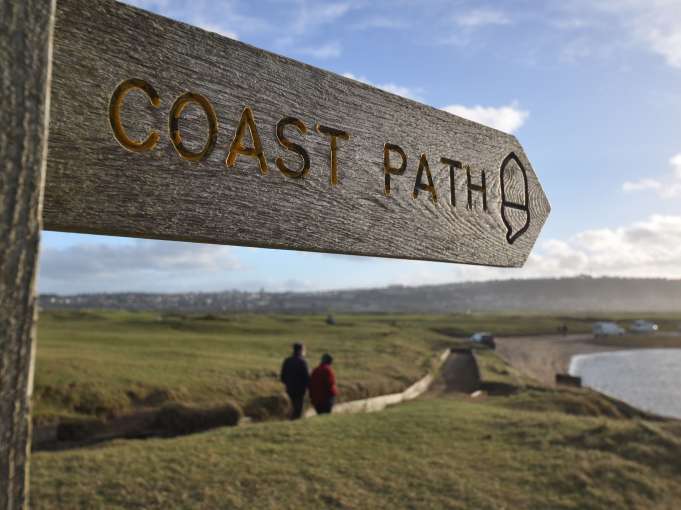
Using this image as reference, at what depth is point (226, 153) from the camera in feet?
4.32

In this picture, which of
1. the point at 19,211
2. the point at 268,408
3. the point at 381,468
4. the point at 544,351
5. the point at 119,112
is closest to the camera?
the point at 19,211

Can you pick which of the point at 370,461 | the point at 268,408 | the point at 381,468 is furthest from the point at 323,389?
the point at 381,468

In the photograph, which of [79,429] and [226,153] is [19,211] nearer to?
[226,153]

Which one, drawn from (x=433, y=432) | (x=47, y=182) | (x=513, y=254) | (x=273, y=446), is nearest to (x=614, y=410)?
(x=433, y=432)

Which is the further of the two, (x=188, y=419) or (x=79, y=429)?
(x=79, y=429)

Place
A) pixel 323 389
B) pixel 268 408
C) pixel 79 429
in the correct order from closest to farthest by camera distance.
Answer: pixel 79 429, pixel 323 389, pixel 268 408

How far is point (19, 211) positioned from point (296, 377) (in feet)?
39.5

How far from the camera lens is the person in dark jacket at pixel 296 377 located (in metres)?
12.5

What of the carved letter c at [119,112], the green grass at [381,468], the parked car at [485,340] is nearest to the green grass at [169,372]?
the green grass at [381,468]

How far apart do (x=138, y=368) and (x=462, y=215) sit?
15905 mm

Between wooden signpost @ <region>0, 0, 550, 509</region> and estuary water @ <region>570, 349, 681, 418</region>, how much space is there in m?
28.6

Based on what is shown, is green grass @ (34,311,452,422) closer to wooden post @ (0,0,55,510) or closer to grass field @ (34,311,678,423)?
grass field @ (34,311,678,423)

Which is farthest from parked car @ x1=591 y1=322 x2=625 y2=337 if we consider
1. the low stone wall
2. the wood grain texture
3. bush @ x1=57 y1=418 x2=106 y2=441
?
the wood grain texture

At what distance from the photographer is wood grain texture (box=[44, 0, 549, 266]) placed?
1127mm
